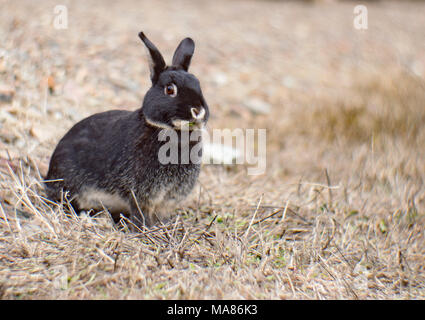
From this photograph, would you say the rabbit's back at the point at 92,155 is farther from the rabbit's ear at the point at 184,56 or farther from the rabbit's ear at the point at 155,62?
the rabbit's ear at the point at 184,56

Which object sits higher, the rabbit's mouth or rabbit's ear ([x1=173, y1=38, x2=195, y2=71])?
rabbit's ear ([x1=173, y1=38, x2=195, y2=71])

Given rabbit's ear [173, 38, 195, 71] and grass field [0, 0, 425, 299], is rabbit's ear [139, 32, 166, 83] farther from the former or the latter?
grass field [0, 0, 425, 299]

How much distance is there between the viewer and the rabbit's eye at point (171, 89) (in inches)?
115

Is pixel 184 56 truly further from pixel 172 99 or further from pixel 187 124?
pixel 187 124

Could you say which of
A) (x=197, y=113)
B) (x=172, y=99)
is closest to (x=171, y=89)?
(x=172, y=99)

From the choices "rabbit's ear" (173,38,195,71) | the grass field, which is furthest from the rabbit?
the grass field

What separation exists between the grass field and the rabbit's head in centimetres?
68

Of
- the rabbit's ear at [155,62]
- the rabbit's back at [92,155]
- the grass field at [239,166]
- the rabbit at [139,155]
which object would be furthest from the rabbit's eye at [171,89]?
the grass field at [239,166]

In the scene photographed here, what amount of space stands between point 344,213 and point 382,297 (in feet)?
3.18

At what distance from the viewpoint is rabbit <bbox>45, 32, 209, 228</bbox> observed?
293 cm

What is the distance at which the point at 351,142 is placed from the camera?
17.2ft

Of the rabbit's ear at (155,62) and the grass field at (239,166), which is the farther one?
the rabbit's ear at (155,62)

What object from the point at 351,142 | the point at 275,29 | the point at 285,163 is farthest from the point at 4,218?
the point at 275,29

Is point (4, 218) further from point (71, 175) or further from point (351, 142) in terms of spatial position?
point (351, 142)
